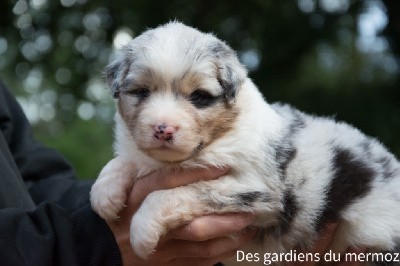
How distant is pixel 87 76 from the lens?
264 inches

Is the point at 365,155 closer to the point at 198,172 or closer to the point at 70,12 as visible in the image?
the point at 198,172

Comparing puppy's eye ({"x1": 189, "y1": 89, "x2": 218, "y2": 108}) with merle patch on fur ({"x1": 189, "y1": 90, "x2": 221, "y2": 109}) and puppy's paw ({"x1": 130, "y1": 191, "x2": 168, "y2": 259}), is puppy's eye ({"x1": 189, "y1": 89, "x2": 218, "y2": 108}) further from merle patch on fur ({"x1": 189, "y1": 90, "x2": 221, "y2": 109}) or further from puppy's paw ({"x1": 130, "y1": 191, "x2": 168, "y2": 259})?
puppy's paw ({"x1": 130, "y1": 191, "x2": 168, "y2": 259})

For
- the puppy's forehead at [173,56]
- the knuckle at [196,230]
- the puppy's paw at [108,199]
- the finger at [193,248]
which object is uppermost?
the puppy's forehead at [173,56]

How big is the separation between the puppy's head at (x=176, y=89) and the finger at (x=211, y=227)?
354 millimetres

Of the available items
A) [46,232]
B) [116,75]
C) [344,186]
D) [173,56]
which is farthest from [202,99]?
[46,232]

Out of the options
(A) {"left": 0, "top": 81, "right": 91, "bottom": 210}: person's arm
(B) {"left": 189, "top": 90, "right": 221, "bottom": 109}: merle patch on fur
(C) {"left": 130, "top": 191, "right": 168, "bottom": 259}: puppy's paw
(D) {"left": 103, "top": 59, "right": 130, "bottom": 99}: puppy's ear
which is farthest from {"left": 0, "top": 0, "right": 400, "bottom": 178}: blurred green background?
(C) {"left": 130, "top": 191, "right": 168, "bottom": 259}: puppy's paw

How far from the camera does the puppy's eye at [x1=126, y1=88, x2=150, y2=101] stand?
3.40 meters

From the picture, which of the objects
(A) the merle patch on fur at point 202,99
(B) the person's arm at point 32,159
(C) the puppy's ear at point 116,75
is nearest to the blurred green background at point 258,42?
(B) the person's arm at point 32,159

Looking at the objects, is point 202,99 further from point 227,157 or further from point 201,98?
point 227,157

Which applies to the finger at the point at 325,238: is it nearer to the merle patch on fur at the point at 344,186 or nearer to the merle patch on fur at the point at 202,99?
the merle patch on fur at the point at 344,186

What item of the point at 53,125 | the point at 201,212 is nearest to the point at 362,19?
the point at 201,212

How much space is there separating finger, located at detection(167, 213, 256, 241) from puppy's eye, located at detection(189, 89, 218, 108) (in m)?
0.60

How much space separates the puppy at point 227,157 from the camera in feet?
10.9

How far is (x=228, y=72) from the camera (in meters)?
3.51
